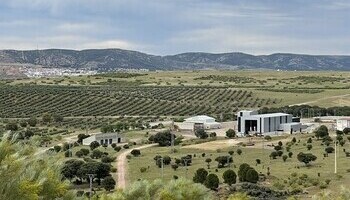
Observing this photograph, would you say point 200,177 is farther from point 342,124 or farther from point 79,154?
point 342,124

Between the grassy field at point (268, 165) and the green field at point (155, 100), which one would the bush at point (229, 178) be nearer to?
the grassy field at point (268, 165)

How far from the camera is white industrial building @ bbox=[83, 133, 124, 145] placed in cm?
7650

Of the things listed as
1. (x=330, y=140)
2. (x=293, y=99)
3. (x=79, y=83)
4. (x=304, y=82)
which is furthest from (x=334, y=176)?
(x=304, y=82)

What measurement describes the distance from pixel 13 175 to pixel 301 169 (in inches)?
1766

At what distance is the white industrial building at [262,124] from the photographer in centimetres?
8650

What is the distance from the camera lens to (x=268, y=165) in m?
57.7

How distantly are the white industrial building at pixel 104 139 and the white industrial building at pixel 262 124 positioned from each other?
1790 centimetres

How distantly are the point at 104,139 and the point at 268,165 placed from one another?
26.2 metres

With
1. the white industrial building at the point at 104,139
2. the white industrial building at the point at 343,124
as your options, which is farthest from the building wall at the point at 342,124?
the white industrial building at the point at 104,139

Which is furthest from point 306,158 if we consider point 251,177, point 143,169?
point 143,169

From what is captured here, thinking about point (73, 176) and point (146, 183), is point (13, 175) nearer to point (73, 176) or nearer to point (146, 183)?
point (146, 183)

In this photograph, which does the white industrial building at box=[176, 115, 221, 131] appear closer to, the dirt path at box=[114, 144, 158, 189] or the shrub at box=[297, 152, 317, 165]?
the dirt path at box=[114, 144, 158, 189]

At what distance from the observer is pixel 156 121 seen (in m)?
103

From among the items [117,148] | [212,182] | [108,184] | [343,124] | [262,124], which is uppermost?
[343,124]
